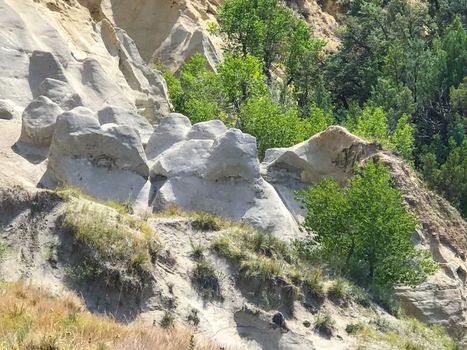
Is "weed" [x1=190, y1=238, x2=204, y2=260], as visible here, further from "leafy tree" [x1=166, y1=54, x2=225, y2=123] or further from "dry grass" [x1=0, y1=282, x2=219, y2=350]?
"leafy tree" [x1=166, y1=54, x2=225, y2=123]

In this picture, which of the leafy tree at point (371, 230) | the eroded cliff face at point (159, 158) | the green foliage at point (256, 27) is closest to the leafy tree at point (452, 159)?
the eroded cliff face at point (159, 158)

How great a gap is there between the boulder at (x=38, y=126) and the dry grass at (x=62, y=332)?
29.9 feet

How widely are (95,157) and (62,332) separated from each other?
1091 cm

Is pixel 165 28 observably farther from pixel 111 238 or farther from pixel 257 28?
pixel 111 238

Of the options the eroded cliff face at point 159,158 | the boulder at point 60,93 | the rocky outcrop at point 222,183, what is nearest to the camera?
the eroded cliff face at point 159,158

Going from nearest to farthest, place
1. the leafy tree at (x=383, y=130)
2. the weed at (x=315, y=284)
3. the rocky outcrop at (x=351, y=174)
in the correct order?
the weed at (x=315, y=284)
the rocky outcrop at (x=351, y=174)
the leafy tree at (x=383, y=130)

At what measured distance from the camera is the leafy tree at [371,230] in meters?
20.8

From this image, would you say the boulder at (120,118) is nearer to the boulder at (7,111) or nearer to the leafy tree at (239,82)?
the boulder at (7,111)

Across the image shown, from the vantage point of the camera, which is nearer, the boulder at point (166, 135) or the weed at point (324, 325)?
the weed at point (324, 325)

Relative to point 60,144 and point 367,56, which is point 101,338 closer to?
point 60,144

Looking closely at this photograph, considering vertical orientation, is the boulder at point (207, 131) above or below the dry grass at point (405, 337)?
below

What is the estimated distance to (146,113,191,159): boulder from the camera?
24441 millimetres

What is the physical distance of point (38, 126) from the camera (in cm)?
2294

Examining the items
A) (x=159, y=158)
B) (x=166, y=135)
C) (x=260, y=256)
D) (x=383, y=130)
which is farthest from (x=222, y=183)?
(x=383, y=130)
